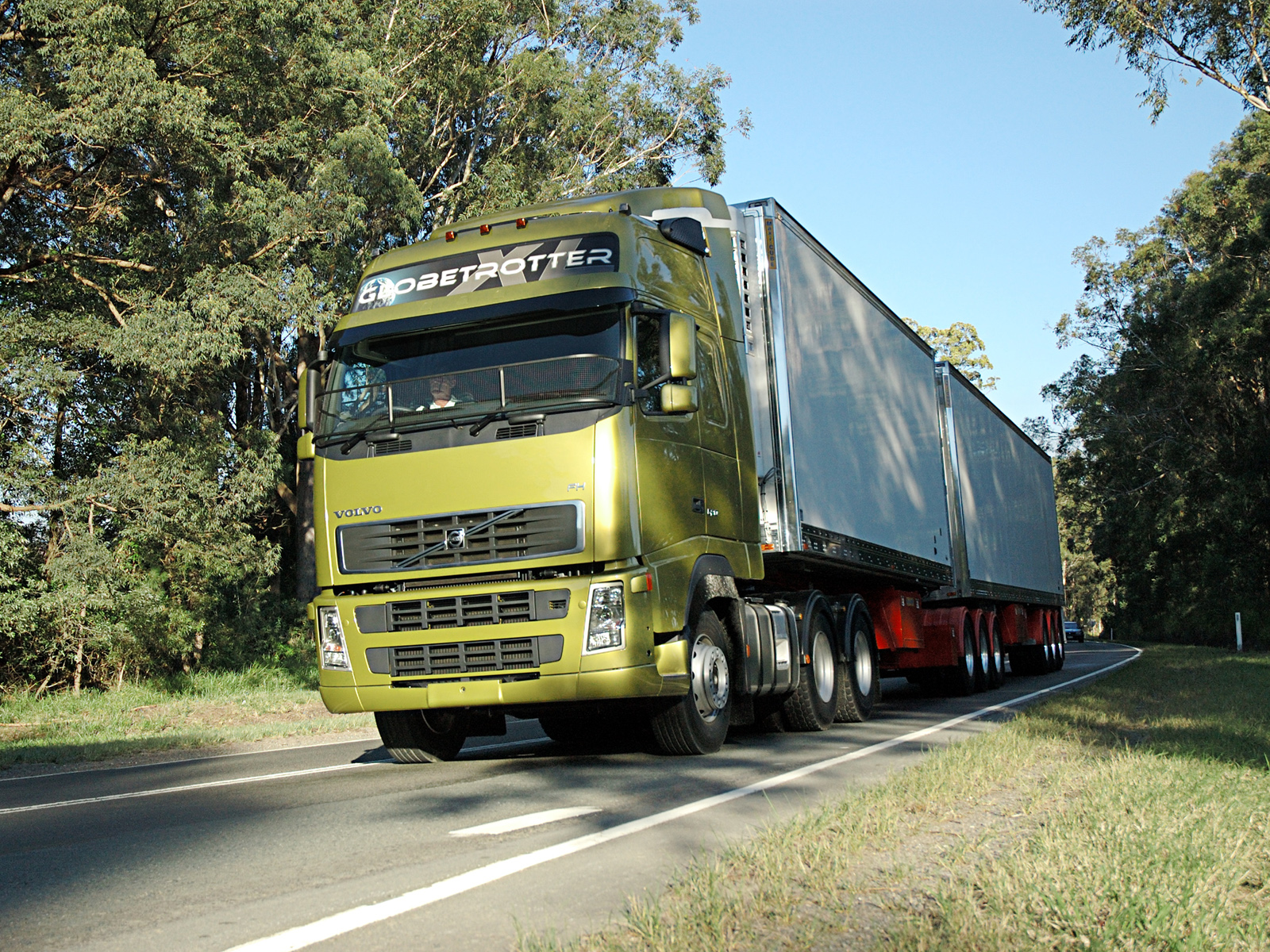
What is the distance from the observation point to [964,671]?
17.0 metres

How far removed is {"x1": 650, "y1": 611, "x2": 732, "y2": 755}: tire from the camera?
8461 mm

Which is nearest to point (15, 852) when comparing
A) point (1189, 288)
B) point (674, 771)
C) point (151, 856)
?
point (151, 856)

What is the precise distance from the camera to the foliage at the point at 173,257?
61.1 feet

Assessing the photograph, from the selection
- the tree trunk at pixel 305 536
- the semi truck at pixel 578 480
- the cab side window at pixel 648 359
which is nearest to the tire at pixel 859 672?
the semi truck at pixel 578 480

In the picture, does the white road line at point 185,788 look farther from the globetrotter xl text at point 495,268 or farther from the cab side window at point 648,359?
the cab side window at point 648,359

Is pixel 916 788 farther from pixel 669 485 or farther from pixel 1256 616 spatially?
pixel 1256 616

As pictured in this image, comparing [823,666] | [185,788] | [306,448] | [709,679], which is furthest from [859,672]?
[185,788]

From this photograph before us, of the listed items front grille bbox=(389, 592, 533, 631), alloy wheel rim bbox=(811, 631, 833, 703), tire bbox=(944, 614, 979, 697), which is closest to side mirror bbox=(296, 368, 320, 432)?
front grille bbox=(389, 592, 533, 631)

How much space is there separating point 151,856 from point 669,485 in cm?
410

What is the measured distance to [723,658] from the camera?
8969 mm

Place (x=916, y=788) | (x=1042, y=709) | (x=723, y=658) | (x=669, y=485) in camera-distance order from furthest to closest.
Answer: (x=1042, y=709), (x=723, y=658), (x=669, y=485), (x=916, y=788)

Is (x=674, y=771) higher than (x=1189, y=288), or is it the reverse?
(x=1189, y=288)

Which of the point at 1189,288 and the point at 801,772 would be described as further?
the point at 1189,288

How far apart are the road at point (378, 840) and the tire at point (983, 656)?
8283mm
